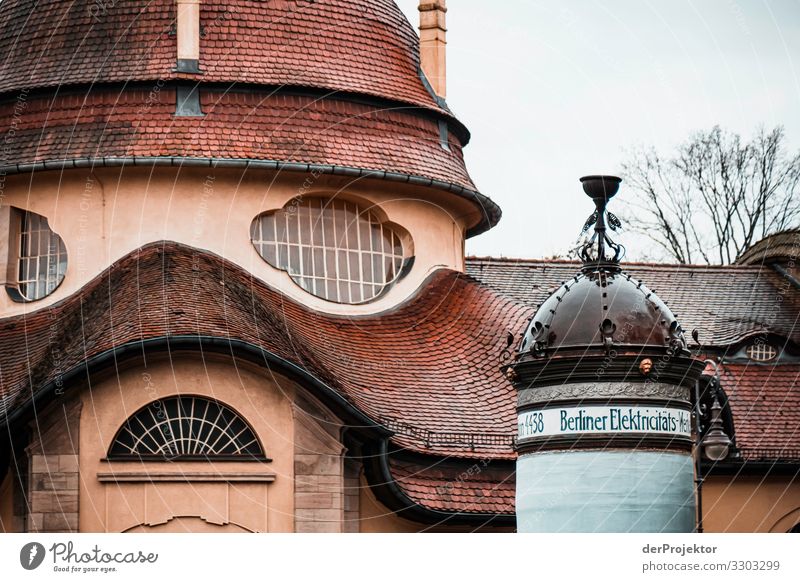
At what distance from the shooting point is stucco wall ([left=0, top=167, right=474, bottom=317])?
27.3 meters

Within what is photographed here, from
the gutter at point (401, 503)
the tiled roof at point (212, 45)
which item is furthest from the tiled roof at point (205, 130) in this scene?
the gutter at point (401, 503)

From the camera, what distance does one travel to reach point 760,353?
31.6 metres

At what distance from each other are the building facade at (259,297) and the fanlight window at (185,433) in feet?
0.09

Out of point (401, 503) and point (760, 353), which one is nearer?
point (401, 503)

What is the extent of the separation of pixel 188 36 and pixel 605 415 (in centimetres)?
1350

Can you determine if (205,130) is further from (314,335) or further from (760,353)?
(760,353)

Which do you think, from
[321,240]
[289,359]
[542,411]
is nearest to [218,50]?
[321,240]

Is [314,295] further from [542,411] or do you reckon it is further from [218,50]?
[542,411]

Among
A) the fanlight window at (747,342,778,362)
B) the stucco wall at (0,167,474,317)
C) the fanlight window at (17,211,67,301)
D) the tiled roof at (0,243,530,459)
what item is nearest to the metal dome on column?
the tiled roof at (0,243,530,459)

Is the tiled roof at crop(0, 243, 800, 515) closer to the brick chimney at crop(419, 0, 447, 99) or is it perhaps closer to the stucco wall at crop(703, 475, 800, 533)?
the stucco wall at crop(703, 475, 800, 533)

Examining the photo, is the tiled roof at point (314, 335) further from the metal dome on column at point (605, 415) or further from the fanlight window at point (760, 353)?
the metal dome on column at point (605, 415)

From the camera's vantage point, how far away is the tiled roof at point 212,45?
27.9 m

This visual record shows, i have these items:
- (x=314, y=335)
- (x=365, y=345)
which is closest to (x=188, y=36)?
(x=314, y=335)

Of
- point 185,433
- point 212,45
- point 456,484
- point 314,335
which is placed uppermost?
point 212,45
